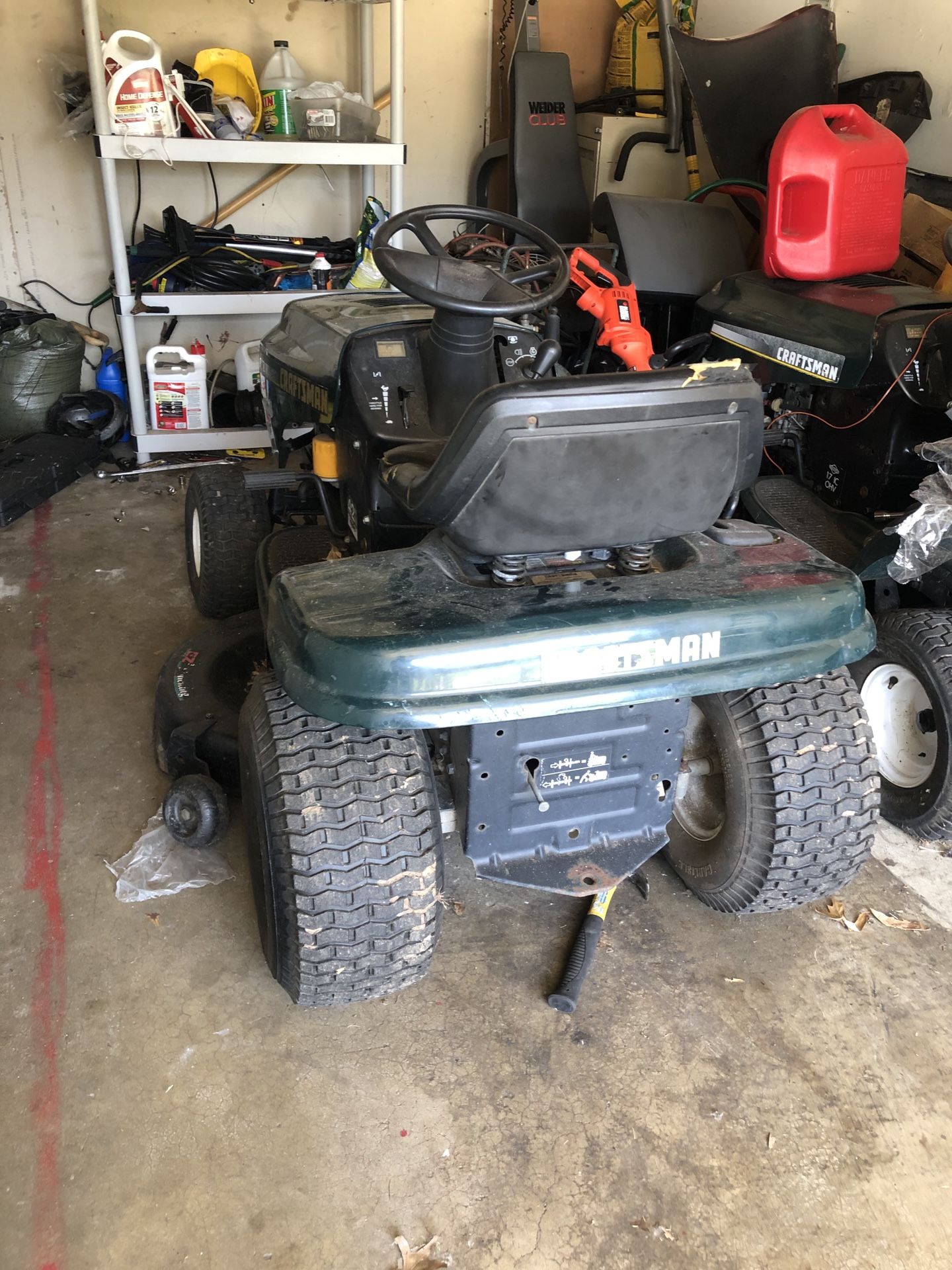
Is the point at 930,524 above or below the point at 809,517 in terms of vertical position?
above

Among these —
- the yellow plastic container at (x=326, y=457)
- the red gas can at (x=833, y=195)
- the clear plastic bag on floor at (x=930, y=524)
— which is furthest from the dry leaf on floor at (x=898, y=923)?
the red gas can at (x=833, y=195)

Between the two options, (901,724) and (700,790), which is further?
(901,724)

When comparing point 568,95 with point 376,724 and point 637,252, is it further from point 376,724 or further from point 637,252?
point 376,724

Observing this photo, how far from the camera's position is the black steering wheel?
198cm

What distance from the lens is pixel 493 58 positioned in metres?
5.32

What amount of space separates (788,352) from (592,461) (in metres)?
1.62

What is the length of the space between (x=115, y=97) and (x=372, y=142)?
1059 mm

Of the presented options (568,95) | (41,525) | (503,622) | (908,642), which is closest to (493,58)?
(568,95)

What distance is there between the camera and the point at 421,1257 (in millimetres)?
1512

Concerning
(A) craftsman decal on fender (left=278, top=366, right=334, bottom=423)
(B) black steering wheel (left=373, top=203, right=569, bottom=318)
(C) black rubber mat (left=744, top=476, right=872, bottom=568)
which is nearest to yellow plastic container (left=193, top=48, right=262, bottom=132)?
(A) craftsman decal on fender (left=278, top=366, right=334, bottom=423)

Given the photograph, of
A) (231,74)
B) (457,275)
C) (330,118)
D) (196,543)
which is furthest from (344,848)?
(231,74)

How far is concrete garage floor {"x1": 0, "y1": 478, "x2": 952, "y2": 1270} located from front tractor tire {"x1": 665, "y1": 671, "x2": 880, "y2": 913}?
22 cm

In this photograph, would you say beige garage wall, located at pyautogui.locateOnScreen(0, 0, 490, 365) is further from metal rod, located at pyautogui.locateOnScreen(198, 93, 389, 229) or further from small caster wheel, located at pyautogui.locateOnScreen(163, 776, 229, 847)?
small caster wheel, located at pyautogui.locateOnScreen(163, 776, 229, 847)

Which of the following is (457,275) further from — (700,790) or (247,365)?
(247,365)
